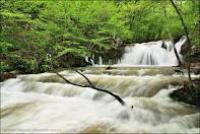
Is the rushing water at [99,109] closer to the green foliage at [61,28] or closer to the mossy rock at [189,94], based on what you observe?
the mossy rock at [189,94]

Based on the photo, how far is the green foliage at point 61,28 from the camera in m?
14.3

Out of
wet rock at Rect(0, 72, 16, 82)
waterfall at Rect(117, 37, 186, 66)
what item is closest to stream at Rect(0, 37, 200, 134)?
wet rock at Rect(0, 72, 16, 82)

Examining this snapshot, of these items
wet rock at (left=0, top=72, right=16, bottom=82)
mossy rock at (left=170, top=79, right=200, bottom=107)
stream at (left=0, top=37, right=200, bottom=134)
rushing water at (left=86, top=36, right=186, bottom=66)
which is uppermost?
mossy rock at (left=170, top=79, right=200, bottom=107)

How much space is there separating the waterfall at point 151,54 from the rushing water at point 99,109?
7.46 m

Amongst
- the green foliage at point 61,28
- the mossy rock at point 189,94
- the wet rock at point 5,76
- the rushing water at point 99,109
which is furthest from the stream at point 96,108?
the green foliage at point 61,28

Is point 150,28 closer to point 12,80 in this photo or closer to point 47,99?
point 12,80

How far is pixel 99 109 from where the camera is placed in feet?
27.5

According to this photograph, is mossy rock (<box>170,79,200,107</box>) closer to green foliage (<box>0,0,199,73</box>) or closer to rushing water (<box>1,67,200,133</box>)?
rushing water (<box>1,67,200,133</box>)

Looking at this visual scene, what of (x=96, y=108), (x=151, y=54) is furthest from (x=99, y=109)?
(x=151, y=54)

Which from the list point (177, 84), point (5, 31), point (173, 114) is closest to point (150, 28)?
point (5, 31)

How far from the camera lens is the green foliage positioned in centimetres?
1427

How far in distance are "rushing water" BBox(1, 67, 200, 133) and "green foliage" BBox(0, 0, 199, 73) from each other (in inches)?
115

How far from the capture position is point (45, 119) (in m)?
7.86

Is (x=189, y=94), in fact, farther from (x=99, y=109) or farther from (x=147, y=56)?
(x=147, y=56)
